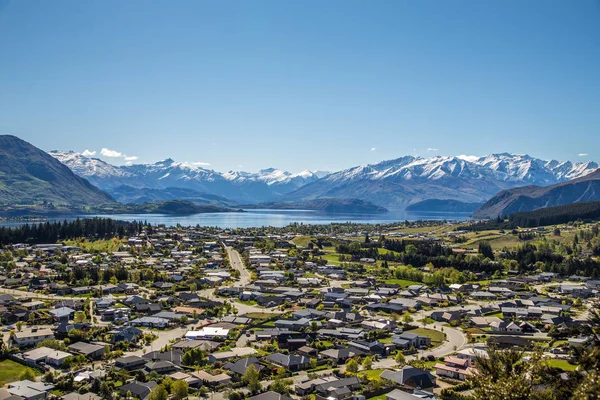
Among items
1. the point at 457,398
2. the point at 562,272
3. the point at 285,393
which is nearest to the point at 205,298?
the point at 285,393

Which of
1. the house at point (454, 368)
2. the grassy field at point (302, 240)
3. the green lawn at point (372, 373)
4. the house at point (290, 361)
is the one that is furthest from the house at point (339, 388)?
the grassy field at point (302, 240)

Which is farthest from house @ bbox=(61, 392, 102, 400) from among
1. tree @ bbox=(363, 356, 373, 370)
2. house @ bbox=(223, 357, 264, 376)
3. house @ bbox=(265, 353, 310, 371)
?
tree @ bbox=(363, 356, 373, 370)

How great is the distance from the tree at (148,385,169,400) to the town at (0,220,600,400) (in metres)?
0.10

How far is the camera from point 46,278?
5650cm

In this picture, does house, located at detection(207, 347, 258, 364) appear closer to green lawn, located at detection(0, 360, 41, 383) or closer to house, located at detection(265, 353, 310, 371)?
house, located at detection(265, 353, 310, 371)

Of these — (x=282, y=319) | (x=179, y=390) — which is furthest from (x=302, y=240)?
(x=179, y=390)

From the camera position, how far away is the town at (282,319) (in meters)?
26.4

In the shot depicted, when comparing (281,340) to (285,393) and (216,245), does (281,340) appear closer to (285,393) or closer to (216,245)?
(285,393)

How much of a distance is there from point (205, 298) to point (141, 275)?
12.7 meters

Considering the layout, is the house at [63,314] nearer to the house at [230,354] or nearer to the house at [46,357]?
the house at [46,357]

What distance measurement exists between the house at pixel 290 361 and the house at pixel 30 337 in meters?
15.5

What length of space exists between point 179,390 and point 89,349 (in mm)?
10296

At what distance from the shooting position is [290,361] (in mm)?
30219

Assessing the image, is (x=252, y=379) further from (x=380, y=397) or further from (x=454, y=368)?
(x=454, y=368)
